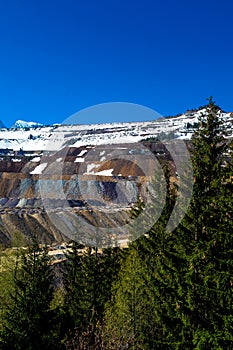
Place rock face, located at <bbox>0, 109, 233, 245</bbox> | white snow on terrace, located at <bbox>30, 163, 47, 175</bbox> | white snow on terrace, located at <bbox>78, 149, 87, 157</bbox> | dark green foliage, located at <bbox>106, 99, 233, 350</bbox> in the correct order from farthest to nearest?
1. white snow on terrace, located at <bbox>78, 149, 87, 157</bbox>
2. white snow on terrace, located at <bbox>30, 163, 47, 175</bbox>
3. rock face, located at <bbox>0, 109, 233, 245</bbox>
4. dark green foliage, located at <bbox>106, 99, 233, 350</bbox>

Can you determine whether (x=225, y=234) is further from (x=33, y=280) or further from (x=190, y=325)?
(x=33, y=280)

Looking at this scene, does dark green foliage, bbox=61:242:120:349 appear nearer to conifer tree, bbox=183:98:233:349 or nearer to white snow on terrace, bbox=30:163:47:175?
conifer tree, bbox=183:98:233:349

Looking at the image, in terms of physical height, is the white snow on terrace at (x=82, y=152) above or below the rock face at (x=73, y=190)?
above

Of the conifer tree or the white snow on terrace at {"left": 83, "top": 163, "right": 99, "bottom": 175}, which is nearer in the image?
the conifer tree

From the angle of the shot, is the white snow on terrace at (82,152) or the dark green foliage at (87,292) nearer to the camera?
the dark green foliage at (87,292)

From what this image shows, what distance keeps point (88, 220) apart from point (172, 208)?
54.7 metres

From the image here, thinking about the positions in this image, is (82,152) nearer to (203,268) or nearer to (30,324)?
(30,324)

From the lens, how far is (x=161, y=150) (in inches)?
5748

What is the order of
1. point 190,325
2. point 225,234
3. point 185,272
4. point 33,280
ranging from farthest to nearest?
point 33,280 → point 185,272 → point 190,325 → point 225,234

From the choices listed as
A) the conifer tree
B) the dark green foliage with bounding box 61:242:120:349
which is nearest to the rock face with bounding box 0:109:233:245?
the dark green foliage with bounding box 61:242:120:349

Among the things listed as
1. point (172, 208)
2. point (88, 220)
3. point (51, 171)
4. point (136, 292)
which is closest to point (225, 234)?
point (136, 292)

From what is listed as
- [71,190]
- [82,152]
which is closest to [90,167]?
[82,152]

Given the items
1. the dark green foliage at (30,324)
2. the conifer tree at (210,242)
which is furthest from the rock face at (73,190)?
the conifer tree at (210,242)

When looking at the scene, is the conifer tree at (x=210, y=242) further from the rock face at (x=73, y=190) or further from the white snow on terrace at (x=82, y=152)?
the white snow on terrace at (x=82, y=152)
